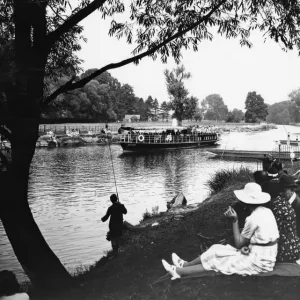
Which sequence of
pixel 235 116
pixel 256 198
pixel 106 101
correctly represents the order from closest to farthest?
pixel 256 198
pixel 106 101
pixel 235 116

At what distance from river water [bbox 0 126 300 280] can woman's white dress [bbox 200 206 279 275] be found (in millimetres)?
5346

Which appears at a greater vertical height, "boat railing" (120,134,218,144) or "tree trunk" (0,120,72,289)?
"tree trunk" (0,120,72,289)

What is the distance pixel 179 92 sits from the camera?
6612 centimetres

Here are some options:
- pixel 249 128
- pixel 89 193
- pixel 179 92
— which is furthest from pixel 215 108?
pixel 89 193

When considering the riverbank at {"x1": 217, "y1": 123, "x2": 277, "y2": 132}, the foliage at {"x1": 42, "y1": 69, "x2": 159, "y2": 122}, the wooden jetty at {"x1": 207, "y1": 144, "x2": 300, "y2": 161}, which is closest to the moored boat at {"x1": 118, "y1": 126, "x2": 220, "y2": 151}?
the foliage at {"x1": 42, "y1": 69, "x2": 159, "y2": 122}

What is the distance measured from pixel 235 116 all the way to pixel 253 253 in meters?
124

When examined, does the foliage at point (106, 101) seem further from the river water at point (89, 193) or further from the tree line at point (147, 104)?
the river water at point (89, 193)

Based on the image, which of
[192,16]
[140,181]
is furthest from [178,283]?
[140,181]

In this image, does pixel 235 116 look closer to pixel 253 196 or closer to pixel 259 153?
pixel 259 153

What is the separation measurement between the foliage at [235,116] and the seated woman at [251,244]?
112866 millimetres

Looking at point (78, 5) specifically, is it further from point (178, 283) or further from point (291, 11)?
point (178, 283)

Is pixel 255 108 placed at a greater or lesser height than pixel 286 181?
greater

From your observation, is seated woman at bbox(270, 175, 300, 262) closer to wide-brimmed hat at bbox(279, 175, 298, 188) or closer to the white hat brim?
the white hat brim

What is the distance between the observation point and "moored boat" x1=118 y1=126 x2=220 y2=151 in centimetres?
4738
